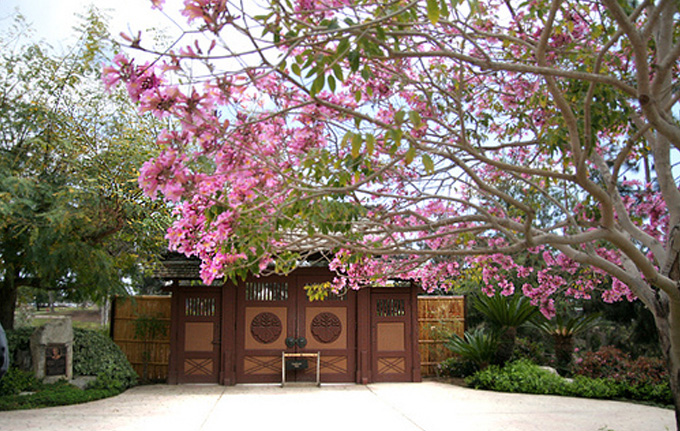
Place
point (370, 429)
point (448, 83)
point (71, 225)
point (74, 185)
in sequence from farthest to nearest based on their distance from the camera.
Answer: point (74, 185) → point (71, 225) → point (370, 429) → point (448, 83)

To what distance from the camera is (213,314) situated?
32.9 ft

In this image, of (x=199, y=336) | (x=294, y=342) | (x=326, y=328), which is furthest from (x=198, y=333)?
(x=326, y=328)

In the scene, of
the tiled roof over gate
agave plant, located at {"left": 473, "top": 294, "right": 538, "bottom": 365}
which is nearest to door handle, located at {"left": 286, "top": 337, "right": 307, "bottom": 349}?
the tiled roof over gate

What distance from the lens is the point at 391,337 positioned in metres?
10.2

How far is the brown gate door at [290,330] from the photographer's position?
32.5ft

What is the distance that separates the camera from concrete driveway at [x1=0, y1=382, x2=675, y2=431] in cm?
618

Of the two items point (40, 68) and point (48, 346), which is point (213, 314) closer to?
point (48, 346)

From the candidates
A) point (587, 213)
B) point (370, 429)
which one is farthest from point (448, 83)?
point (370, 429)

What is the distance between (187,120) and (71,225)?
5.68 metres

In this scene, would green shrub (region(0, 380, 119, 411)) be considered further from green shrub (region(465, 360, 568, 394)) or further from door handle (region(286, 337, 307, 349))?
green shrub (region(465, 360, 568, 394))

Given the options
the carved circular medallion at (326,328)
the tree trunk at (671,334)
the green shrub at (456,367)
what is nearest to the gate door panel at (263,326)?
the carved circular medallion at (326,328)

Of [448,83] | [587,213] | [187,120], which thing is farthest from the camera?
[448,83]

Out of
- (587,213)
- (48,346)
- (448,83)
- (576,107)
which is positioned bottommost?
(48,346)

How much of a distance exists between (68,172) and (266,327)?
13.7ft
